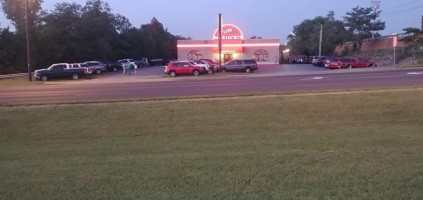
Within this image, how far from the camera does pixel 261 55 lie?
7800 cm

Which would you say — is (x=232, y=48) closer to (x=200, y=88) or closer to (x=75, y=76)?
(x=75, y=76)

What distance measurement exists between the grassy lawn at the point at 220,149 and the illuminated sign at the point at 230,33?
56.7 m

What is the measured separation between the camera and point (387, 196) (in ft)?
19.0

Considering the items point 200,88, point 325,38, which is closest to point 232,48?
point 325,38

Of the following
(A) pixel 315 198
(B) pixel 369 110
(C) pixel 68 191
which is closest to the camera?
(A) pixel 315 198

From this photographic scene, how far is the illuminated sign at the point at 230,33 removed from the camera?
74.2 meters

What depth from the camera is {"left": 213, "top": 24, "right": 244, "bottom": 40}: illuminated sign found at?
2921 inches

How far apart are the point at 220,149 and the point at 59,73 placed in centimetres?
4032

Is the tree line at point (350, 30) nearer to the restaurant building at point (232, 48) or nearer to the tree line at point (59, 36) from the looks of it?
the restaurant building at point (232, 48)

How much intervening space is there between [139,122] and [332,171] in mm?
8735

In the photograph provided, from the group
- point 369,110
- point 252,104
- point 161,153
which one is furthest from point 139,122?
point 369,110

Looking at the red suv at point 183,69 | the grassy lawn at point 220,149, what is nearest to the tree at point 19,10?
the red suv at point 183,69

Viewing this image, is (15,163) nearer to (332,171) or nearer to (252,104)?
(332,171)

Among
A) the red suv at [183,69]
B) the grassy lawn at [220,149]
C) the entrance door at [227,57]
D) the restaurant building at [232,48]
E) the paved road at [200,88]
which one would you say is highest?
the restaurant building at [232,48]
